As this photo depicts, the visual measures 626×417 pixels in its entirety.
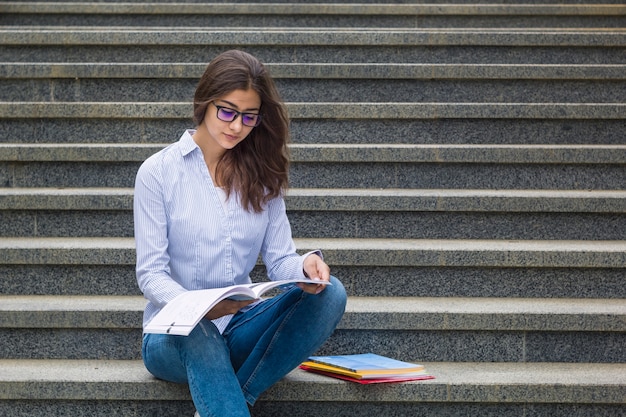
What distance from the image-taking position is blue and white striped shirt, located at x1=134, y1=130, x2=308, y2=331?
8.81 feet

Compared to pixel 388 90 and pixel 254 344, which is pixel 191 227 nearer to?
pixel 254 344

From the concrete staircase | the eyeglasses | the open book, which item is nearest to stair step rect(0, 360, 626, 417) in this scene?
the concrete staircase

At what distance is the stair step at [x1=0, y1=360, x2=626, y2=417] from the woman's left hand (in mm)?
412

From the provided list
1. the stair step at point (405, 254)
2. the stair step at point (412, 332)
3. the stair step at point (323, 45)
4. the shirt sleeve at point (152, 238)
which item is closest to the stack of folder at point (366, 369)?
the stair step at point (412, 332)

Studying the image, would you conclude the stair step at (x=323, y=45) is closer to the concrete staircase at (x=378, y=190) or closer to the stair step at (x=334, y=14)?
the concrete staircase at (x=378, y=190)

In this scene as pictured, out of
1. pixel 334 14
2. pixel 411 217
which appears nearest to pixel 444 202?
pixel 411 217

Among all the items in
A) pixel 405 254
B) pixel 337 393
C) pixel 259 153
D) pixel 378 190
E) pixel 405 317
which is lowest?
pixel 337 393

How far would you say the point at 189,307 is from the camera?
2426 millimetres

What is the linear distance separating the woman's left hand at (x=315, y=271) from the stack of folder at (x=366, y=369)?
1.25ft

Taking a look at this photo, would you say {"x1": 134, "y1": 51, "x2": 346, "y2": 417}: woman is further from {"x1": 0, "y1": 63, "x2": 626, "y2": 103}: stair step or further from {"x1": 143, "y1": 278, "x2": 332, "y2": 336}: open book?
{"x1": 0, "y1": 63, "x2": 626, "y2": 103}: stair step

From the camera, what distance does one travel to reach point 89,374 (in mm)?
3014

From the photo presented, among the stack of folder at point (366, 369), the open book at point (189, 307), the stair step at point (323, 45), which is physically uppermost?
the stair step at point (323, 45)

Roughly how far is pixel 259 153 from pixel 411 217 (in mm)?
1034

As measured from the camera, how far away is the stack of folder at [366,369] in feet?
9.53
